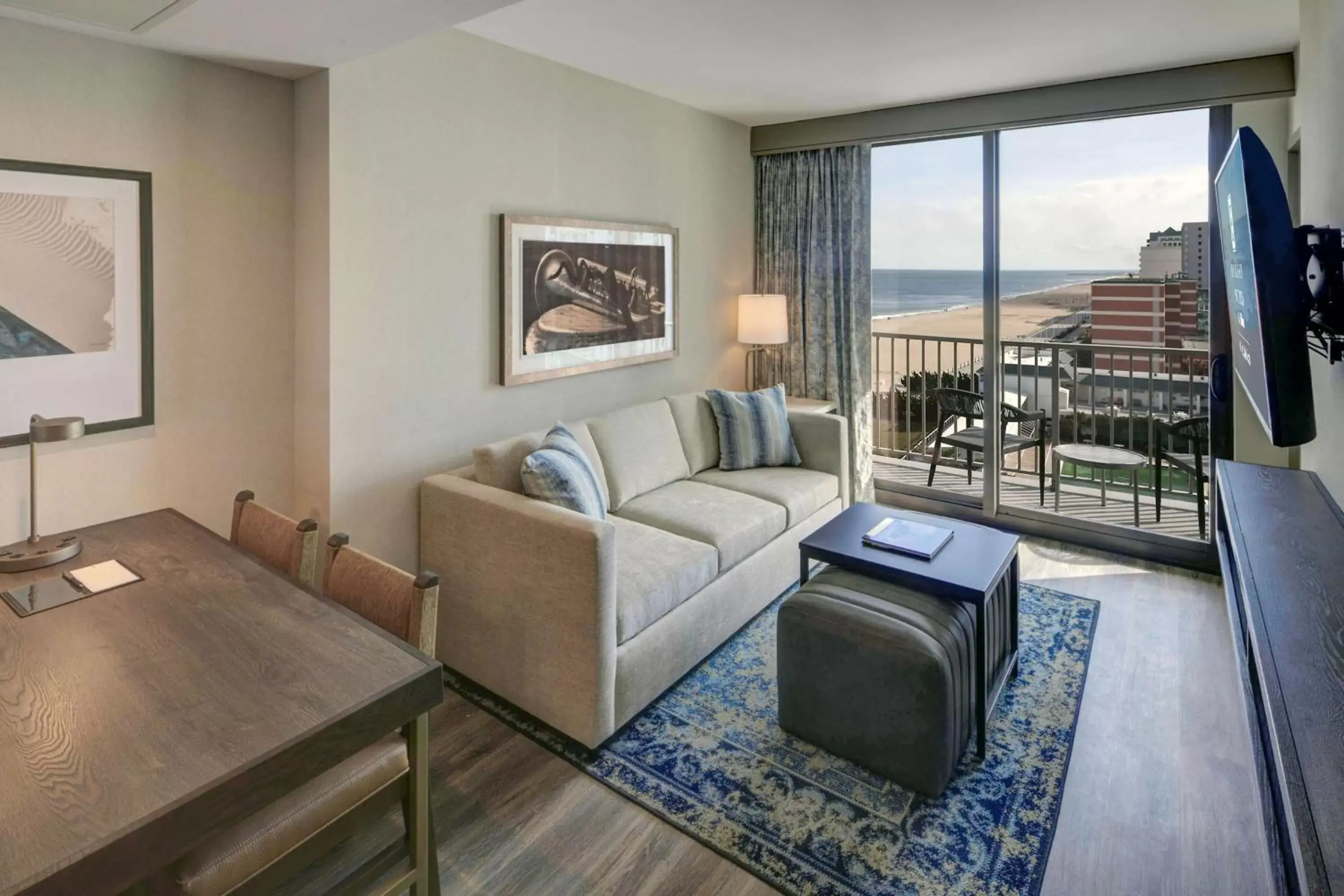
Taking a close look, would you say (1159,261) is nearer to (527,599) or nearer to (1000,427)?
(1000,427)

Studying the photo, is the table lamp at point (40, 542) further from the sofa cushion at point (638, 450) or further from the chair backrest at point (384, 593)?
the sofa cushion at point (638, 450)

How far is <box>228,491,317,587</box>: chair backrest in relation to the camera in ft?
6.63

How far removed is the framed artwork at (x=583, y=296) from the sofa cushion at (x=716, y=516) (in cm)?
79

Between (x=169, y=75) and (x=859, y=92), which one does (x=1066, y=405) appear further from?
(x=169, y=75)

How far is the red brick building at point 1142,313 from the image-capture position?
3.79m

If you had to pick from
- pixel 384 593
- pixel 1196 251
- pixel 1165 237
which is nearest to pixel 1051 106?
pixel 1165 237

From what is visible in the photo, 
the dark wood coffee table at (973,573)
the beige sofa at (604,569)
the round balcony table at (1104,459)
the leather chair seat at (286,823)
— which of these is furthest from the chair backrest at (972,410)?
the leather chair seat at (286,823)

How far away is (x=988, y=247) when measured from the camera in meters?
4.19

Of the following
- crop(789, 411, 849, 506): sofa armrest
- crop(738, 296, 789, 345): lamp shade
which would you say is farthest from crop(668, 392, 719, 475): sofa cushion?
crop(738, 296, 789, 345): lamp shade

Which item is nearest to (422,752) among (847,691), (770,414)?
(847,691)

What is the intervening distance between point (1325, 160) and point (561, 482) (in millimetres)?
2690

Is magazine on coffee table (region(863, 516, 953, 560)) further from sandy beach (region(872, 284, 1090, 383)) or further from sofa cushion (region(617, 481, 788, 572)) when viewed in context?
sandy beach (region(872, 284, 1090, 383))

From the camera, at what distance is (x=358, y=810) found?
4.97ft

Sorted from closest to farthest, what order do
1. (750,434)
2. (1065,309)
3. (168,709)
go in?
1. (168,709)
2. (750,434)
3. (1065,309)
